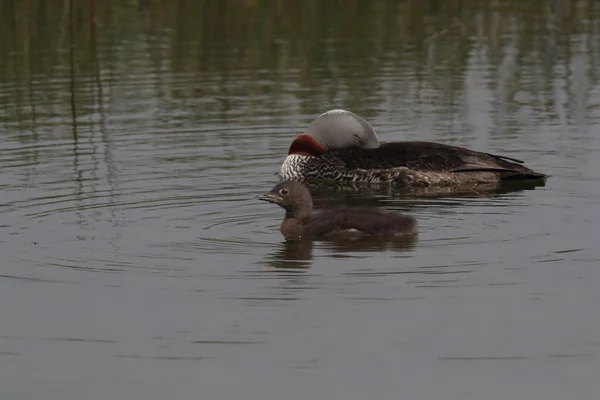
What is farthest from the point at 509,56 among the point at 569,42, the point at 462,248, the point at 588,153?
the point at 462,248

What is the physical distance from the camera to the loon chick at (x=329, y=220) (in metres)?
10.3

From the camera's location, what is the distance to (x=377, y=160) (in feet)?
44.5

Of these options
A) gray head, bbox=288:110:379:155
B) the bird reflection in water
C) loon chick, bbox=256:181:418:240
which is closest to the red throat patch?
gray head, bbox=288:110:379:155

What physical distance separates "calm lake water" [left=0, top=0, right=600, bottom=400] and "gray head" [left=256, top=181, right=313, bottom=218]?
248 millimetres

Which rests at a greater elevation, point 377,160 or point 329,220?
point 329,220

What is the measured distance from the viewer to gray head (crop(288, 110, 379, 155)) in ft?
45.7

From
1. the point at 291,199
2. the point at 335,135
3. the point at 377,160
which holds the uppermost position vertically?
the point at 291,199

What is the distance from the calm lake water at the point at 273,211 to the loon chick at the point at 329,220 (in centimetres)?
16

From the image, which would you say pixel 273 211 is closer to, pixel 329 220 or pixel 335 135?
pixel 329 220

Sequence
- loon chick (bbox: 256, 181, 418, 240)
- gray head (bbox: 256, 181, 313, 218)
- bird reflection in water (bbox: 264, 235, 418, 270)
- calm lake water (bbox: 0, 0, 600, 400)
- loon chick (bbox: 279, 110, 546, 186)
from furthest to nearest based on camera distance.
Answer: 1. loon chick (bbox: 279, 110, 546, 186)
2. gray head (bbox: 256, 181, 313, 218)
3. loon chick (bbox: 256, 181, 418, 240)
4. bird reflection in water (bbox: 264, 235, 418, 270)
5. calm lake water (bbox: 0, 0, 600, 400)

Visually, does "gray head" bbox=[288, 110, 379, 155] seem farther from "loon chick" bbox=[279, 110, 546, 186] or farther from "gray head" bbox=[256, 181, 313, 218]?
"gray head" bbox=[256, 181, 313, 218]

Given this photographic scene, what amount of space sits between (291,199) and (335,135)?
3412 millimetres

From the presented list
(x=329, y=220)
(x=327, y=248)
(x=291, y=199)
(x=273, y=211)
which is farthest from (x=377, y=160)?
(x=327, y=248)

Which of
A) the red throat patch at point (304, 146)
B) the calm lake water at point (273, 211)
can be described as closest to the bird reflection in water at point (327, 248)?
the calm lake water at point (273, 211)
